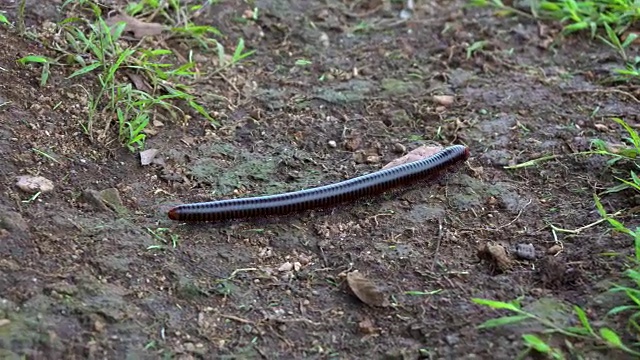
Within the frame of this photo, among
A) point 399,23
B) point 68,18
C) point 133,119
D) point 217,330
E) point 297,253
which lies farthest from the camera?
point 399,23

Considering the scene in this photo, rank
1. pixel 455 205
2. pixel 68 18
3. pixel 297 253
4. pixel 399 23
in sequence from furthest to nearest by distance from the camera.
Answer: pixel 399 23
pixel 68 18
pixel 455 205
pixel 297 253

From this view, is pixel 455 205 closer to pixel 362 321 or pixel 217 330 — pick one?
pixel 362 321

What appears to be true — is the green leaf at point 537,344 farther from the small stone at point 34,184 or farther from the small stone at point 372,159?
the small stone at point 34,184

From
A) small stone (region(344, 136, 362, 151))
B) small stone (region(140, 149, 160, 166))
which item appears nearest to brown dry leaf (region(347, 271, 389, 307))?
small stone (region(344, 136, 362, 151))

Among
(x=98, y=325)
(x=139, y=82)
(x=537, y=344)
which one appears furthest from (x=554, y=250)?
(x=139, y=82)

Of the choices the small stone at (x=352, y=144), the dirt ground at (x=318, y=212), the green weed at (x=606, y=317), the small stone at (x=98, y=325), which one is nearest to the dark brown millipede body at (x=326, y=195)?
the dirt ground at (x=318, y=212)

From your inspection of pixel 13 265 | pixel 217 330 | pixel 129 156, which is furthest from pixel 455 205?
pixel 13 265

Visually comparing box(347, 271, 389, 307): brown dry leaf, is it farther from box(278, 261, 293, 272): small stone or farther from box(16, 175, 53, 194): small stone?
box(16, 175, 53, 194): small stone
